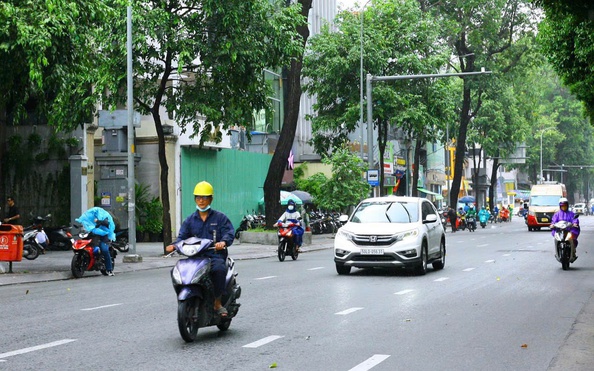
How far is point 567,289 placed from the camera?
16.8 m

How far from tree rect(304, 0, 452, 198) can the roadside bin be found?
86.4ft

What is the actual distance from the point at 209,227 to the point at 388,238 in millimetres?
9320

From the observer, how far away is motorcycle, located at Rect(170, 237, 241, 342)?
9.84m

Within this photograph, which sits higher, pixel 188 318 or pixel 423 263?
pixel 188 318

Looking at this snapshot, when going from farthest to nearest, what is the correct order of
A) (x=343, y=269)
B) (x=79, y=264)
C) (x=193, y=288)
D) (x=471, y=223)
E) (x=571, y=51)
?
(x=471, y=223) → (x=571, y=51) → (x=79, y=264) → (x=343, y=269) → (x=193, y=288)

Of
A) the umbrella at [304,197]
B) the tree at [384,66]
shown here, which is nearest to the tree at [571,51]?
the tree at [384,66]

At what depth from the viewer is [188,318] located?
998cm

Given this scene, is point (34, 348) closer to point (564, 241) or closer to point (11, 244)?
point (11, 244)

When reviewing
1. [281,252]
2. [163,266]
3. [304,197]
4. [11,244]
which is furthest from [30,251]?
[304,197]

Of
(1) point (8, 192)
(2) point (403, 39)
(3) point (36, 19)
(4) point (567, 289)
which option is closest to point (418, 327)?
(4) point (567, 289)

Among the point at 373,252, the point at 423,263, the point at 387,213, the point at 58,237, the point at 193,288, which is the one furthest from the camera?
the point at 58,237

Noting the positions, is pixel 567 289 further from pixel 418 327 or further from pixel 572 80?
pixel 572 80

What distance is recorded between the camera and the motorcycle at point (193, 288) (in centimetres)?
984

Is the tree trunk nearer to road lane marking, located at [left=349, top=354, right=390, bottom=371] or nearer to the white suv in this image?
the white suv
